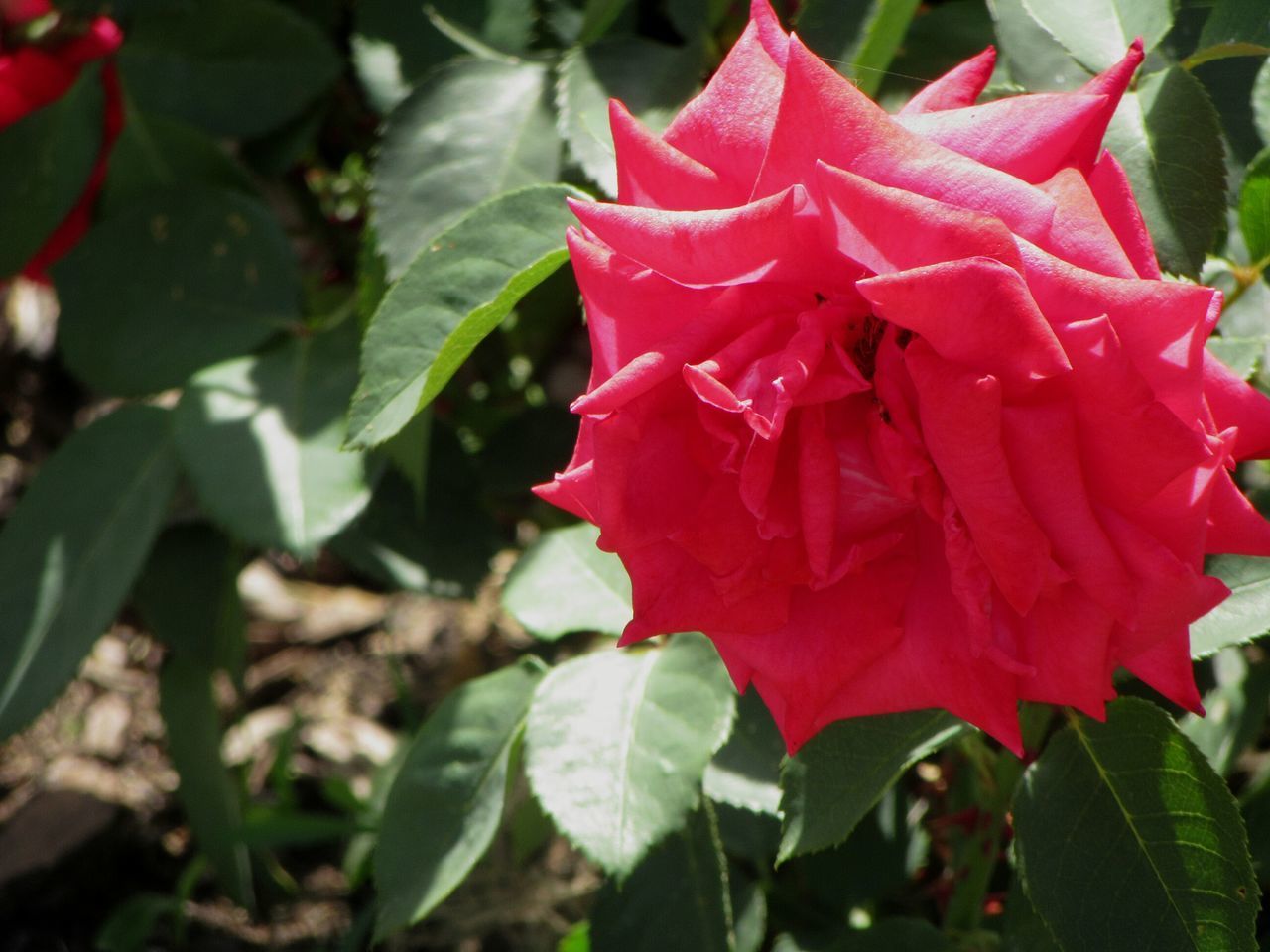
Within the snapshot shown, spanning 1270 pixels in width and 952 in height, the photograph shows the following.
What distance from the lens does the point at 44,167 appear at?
0.98 m

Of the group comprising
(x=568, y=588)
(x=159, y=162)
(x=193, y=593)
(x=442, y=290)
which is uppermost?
(x=442, y=290)

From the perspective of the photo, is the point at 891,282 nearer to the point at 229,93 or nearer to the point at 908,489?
the point at 908,489

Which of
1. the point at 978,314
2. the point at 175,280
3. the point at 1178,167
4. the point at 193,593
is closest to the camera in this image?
the point at 978,314

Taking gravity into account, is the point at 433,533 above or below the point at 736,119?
below

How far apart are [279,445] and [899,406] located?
545mm

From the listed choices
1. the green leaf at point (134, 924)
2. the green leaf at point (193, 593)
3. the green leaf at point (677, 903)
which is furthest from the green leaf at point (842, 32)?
the green leaf at point (134, 924)

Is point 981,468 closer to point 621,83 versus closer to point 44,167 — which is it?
point 621,83

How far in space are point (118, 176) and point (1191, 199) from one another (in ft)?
2.71

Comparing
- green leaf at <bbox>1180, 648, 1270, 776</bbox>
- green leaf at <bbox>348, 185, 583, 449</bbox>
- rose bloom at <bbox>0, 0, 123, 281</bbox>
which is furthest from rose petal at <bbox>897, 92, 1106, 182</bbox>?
rose bloom at <bbox>0, 0, 123, 281</bbox>

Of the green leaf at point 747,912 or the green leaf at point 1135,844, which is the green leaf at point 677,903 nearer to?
the green leaf at point 747,912

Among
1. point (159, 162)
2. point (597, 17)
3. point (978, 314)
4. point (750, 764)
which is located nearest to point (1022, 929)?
point (750, 764)

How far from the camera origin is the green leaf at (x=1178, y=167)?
547 millimetres

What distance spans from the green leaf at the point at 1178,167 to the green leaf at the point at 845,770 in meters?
0.25

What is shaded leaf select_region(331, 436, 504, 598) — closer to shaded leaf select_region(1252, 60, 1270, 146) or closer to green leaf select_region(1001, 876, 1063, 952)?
green leaf select_region(1001, 876, 1063, 952)
